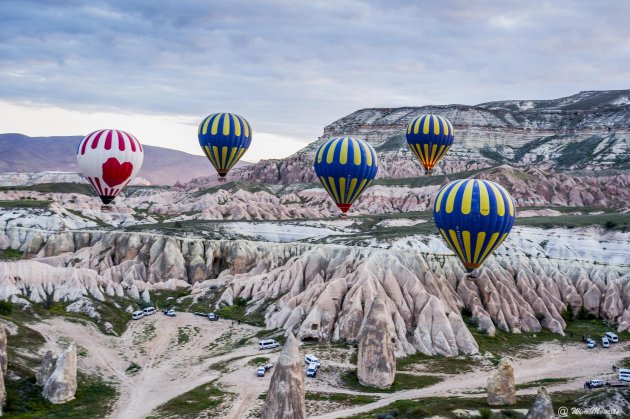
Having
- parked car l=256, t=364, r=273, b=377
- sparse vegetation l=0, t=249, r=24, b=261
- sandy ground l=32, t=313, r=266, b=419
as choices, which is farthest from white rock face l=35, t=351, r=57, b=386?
sparse vegetation l=0, t=249, r=24, b=261

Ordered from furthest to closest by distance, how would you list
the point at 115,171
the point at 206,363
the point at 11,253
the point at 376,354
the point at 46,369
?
1. the point at 11,253
2. the point at 115,171
3. the point at 206,363
4. the point at 376,354
5. the point at 46,369

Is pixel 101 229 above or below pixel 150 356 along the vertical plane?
above

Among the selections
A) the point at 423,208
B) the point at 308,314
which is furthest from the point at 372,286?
the point at 423,208

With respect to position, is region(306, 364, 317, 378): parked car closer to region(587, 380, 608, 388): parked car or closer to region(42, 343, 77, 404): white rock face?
region(42, 343, 77, 404): white rock face

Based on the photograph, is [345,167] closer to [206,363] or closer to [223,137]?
[223,137]

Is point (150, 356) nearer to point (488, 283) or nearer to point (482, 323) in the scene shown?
point (482, 323)

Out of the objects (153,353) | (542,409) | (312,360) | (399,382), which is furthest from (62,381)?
(542,409)
